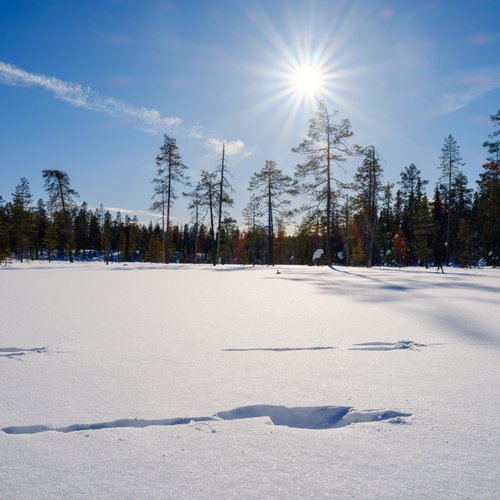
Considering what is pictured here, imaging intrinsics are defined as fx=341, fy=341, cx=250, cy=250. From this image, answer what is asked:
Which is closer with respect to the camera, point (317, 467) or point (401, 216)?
point (317, 467)

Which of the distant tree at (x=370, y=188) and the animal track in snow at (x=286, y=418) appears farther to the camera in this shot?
the distant tree at (x=370, y=188)

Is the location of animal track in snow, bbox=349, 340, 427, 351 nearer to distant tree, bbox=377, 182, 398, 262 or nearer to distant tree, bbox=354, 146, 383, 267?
distant tree, bbox=354, 146, 383, 267

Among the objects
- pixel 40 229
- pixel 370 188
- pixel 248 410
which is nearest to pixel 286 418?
pixel 248 410

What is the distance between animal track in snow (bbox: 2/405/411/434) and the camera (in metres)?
1.64

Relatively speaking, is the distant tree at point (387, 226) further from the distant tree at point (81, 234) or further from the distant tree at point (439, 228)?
the distant tree at point (81, 234)

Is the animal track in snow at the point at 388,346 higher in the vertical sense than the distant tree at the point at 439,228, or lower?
lower

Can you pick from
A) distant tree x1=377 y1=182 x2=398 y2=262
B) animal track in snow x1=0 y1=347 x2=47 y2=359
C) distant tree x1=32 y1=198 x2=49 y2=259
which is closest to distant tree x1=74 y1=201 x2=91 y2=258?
distant tree x1=32 y1=198 x2=49 y2=259

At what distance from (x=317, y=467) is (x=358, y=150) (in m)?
21.3

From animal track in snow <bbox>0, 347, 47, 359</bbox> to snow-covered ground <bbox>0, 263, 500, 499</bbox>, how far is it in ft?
0.10

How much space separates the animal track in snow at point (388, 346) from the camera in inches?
122

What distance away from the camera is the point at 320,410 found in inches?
73.6

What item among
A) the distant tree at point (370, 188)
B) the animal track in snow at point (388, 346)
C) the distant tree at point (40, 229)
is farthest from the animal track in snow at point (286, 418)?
the distant tree at point (40, 229)

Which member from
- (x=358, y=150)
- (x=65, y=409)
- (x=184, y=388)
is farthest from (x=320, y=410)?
(x=358, y=150)

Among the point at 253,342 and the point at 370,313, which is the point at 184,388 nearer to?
the point at 253,342
